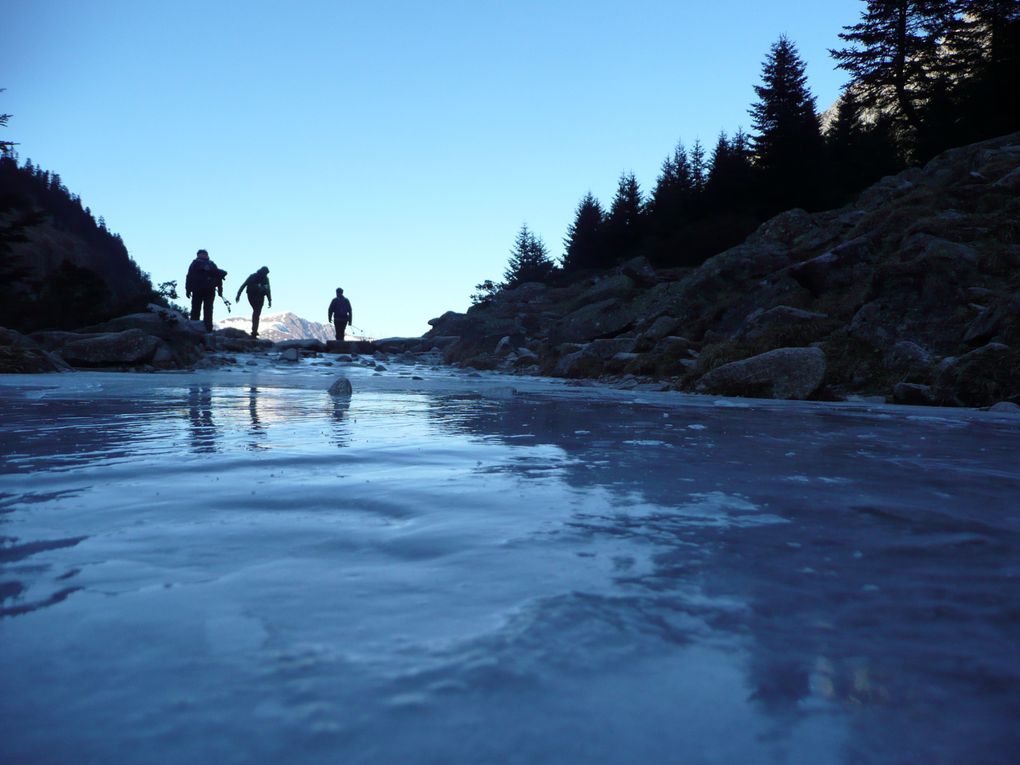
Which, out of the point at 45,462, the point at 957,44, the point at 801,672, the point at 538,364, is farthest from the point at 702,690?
the point at 957,44

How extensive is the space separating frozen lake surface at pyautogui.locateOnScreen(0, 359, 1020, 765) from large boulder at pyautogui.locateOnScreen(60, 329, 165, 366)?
8.84 m

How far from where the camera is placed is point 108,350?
1030 cm

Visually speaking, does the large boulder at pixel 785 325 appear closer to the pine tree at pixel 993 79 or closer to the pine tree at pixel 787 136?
the pine tree at pixel 993 79

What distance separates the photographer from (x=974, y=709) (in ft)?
2.70

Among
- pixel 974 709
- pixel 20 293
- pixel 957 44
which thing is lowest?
pixel 974 709

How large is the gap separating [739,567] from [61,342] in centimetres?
1216

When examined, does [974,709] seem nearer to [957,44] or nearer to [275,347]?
[275,347]

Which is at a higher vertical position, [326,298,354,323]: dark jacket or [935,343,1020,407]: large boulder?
[326,298,354,323]: dark jacket

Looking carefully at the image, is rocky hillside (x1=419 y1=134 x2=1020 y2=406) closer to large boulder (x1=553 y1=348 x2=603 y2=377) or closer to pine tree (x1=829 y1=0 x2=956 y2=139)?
large boulder (x1=553 y1=348 x2=603 y2=377)

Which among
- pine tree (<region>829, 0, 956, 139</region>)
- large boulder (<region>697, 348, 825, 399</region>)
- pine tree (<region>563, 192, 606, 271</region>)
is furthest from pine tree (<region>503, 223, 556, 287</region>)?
large boulder (<region>697, 348, 825, 399</region>)

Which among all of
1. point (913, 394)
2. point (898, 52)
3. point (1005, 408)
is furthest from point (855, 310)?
point (898, 52)

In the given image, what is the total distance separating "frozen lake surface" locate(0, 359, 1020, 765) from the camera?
0.75 m

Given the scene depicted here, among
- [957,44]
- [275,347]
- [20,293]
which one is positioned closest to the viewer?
[20,293]

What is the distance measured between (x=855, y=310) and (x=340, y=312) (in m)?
16.4
